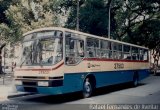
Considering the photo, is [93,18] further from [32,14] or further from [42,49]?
[42,49]

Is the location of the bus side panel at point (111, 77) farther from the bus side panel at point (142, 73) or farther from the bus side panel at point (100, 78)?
the bus side panel at point (142, 73)

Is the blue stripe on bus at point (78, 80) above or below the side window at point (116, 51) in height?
below

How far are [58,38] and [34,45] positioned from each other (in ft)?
3.85

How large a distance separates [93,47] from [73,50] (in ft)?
6.58

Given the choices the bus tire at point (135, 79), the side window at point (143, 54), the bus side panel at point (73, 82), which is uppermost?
the side window at point (143, 54)

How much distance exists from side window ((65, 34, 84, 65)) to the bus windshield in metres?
0.48

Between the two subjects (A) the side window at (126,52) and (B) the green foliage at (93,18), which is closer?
(A) the side window at (126,52)

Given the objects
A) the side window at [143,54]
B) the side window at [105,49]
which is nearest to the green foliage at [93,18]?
the side window at [143,54]

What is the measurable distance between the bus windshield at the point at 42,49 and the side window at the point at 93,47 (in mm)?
2355

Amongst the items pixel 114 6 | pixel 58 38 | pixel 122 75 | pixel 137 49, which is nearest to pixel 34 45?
pixel 58 38

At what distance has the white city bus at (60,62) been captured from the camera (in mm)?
12211

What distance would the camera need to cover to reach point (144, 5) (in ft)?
122

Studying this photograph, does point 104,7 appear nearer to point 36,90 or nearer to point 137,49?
point 137,49

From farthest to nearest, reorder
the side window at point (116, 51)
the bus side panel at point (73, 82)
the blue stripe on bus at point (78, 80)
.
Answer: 1. the side window at point (116, 51)
2. the bus side panel at point (73, 82)
3. the blue stripe on bus at point (78, 80)
